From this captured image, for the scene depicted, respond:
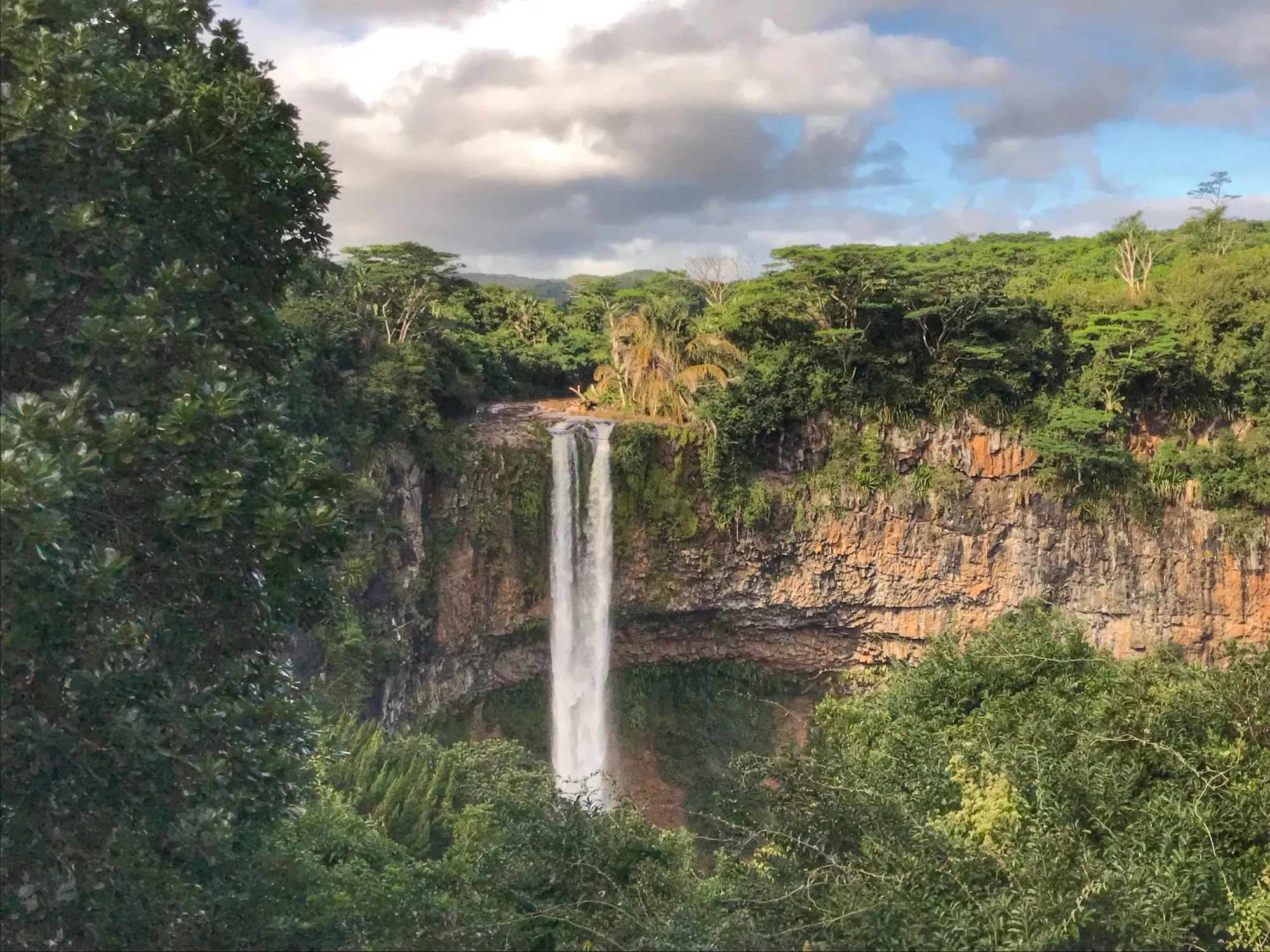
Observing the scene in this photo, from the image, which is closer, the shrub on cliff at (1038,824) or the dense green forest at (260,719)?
the dense green forest at (260,719)

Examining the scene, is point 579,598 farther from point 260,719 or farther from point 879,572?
point 260,719

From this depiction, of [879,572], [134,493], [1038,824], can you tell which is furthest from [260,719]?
[879,572]

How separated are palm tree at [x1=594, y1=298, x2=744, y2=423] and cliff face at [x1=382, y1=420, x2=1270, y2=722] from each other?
229 cm

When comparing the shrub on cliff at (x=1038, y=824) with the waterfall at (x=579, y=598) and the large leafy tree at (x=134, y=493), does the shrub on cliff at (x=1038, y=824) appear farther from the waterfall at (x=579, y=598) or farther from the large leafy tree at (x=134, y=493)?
the waterfall at (x=579, y=598)

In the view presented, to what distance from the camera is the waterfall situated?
17578mm

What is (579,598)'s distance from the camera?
706 inches

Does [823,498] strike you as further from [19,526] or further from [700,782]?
[19,526]

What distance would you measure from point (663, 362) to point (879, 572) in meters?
6.08

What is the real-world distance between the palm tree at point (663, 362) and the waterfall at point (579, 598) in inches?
52.3

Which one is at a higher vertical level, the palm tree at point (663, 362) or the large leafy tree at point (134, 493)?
the palm tree at point (663, 362)

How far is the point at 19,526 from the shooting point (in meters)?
3.46

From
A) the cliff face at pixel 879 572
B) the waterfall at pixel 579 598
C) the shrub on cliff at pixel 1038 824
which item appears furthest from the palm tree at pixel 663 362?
the shrub on cliff at pixel 1038 824

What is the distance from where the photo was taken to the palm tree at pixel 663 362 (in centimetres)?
1775

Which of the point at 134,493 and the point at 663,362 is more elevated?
the point at 663,362
